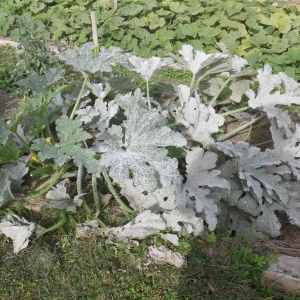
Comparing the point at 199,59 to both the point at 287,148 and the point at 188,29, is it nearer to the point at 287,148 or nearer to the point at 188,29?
the point at 287,148

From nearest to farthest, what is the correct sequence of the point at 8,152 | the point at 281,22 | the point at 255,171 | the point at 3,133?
the point at 3,133 < the point at 8,152 < the point at 255,171 < the point at 281,22

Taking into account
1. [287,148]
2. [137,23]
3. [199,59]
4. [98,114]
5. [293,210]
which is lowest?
[293,210]

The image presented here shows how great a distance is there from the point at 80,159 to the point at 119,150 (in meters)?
0.25

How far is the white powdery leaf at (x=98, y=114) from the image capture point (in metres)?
3.07

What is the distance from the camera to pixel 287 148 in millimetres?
3012

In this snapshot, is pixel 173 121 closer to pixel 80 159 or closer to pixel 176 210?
pixel 176 210

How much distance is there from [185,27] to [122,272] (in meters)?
3.90

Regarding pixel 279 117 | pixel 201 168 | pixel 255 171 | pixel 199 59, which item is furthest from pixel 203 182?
pixel 199 59

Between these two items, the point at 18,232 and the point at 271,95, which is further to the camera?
the point at 271,95

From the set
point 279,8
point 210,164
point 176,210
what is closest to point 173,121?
point 210,164

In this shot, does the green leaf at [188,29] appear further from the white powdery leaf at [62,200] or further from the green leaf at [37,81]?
the white powdery leaf at [62,200]

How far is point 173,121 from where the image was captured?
3.34 meters

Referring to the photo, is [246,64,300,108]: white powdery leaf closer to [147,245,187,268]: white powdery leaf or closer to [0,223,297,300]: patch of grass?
[0,223,297,300]: patch of grass

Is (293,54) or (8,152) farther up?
(8,152)
